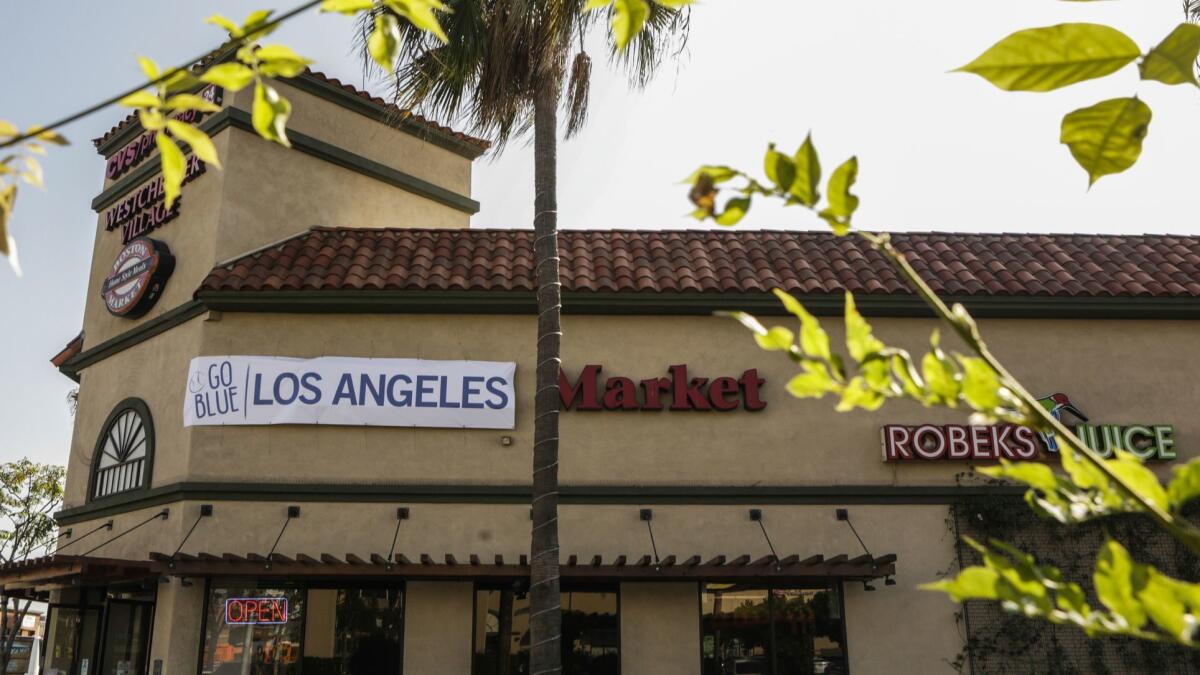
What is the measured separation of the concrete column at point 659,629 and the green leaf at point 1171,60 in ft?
43.3

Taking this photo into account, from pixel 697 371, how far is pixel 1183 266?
310 inches

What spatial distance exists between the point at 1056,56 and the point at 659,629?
13.2m

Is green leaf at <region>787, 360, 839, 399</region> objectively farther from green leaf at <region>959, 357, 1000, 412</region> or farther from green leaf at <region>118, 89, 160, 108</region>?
green leaf at <region>118, 89, 160, 108</region>

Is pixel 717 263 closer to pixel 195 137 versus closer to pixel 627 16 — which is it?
pixel 627 16

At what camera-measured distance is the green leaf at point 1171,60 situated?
4.60 ft

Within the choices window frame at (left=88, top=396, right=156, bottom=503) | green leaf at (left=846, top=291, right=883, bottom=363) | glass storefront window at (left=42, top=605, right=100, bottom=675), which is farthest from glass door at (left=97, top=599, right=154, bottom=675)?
green leaf at (left=846, top=291, right=883, bottom=363)

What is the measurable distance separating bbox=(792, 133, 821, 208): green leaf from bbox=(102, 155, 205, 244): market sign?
1647 cm

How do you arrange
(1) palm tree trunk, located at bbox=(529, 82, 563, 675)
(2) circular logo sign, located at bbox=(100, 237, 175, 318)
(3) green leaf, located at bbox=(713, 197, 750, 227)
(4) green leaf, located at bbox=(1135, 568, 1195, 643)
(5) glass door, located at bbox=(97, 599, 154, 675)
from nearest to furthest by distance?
(4) green leaf, located at bbox=(1135, 568, 1195, 643), (3) green leaf, located at bbox=(713, 197, 750, 227), (1) palm tree trunk, located at bbox=(529, 82, 563, 675), (5) glass door, located at bbox=(97, 599, 154, 675), (2) circular logo sign, located at bbox=(100, 237, 175, 318)

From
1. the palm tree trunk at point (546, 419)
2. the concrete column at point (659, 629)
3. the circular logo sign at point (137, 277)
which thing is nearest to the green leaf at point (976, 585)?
the palm tree trunk at point (546, 419)

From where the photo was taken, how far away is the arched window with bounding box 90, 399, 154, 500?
1563 centimetres

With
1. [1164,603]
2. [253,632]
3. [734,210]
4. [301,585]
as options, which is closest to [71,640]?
[253,632]

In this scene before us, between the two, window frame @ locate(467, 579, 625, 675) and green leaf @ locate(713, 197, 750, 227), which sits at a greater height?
window frame @ locate(467, 579, 625, 675)

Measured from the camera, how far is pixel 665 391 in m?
14.9

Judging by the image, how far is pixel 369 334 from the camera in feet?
49.0
